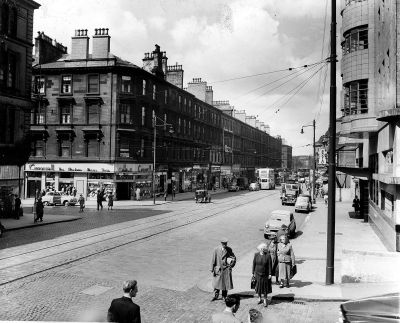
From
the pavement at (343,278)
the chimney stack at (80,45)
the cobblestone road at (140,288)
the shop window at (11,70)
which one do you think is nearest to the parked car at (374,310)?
the cobblestone road at (140,288)

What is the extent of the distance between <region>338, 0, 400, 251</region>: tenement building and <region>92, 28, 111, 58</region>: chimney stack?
89.3 ft

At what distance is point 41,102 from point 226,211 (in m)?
25.4

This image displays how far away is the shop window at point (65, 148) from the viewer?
42438mm

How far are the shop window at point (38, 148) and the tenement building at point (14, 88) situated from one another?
14.9 meters

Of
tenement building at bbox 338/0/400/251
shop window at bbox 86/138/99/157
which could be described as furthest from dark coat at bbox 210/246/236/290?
shop window at bbox 86/138/99/157

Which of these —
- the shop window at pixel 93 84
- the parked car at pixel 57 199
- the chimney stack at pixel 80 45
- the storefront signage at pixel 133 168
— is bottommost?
the parked car at pixel 57 199

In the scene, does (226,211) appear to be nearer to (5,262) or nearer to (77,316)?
(5,262)

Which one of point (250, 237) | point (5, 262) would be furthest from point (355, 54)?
point (5, 262)

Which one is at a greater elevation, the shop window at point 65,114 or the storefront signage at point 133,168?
the shop window at point 65,114

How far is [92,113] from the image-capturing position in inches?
1655

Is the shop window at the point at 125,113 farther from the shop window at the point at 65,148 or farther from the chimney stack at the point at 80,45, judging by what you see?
the chimney stack at the point at 80,45

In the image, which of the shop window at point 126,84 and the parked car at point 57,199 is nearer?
the parked car at point 57,199

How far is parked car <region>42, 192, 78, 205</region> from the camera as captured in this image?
36.7m

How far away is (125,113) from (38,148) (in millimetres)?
11098
